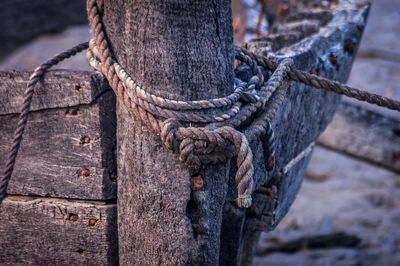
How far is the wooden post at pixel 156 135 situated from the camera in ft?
3.53

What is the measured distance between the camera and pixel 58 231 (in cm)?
134

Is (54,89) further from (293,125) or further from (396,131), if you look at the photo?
(396,131)

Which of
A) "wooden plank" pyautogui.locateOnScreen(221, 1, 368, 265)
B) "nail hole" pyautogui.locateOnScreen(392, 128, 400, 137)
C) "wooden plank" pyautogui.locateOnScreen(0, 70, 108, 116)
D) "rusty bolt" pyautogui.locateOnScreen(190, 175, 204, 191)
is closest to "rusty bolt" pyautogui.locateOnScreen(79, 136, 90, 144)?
"wooden plank" pyautogui.locateOnScreen(0, 70, 108, 116)

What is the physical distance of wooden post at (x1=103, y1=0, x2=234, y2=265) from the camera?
42.3 inches

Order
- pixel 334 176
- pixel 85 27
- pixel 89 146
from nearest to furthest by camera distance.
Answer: pixel 89 146 → pixel 334 176 → pixel 85 27

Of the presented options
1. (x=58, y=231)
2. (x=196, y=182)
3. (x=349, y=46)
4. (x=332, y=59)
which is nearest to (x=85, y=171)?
(x=58, y=231)

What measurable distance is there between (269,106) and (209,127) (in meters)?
0.32

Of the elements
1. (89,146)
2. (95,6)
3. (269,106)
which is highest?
(95,6)

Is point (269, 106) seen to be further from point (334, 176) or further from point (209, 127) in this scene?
point (334, 176)

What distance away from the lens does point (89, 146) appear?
1.26 metres

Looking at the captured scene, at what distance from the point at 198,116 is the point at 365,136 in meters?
2.36

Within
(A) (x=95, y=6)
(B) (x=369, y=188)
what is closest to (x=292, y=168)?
(A) (x=95, y=6)

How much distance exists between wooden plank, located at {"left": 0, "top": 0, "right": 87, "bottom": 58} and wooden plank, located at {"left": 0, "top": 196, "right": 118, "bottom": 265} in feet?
20.8

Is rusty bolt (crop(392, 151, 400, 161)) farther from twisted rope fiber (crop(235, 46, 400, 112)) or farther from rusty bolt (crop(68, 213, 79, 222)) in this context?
rusty bolt (crop(68, 213, 79, 222))
